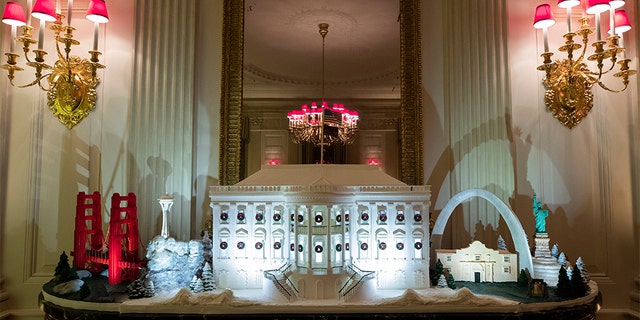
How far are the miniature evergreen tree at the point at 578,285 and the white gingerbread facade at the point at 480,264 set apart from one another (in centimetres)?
40

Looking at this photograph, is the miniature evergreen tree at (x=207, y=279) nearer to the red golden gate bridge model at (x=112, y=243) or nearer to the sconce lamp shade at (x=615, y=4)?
the red golden gate bridge model at (x=112, y=243)

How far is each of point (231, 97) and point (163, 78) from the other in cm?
61

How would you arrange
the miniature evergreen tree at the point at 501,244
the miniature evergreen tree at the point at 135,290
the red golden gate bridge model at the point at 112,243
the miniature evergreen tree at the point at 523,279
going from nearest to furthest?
the miniature evergreen tree at the point at 135,290, the red golden gate bridge model at the point at 112,243, the miniature evergreen tree at the point at 523,279, the miniature evergreen tree at the point at 501,244

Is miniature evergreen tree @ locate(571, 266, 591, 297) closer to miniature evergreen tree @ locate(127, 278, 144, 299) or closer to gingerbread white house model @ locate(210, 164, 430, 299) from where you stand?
gingerbread white house model @ locate(210, 164, 430, 299)

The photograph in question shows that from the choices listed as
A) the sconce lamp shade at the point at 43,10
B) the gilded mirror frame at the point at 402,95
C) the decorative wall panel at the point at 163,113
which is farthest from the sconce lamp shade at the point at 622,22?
the sconce lamp shade at the point at 43,10

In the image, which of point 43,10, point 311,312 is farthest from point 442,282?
point 43,10

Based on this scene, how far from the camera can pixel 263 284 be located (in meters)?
2.84

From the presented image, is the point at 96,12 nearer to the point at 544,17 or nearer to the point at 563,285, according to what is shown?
the point at 544,17

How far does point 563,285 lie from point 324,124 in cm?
213

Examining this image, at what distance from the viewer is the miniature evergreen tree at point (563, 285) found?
2750 millimetres

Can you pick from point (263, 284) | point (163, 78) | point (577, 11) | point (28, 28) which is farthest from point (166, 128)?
point (577, 11)

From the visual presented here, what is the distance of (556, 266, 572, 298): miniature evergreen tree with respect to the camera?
9.02 feet

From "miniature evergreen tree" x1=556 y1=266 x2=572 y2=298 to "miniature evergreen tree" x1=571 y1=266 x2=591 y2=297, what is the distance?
3cm

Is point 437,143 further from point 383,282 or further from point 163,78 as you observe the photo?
point 163,78
